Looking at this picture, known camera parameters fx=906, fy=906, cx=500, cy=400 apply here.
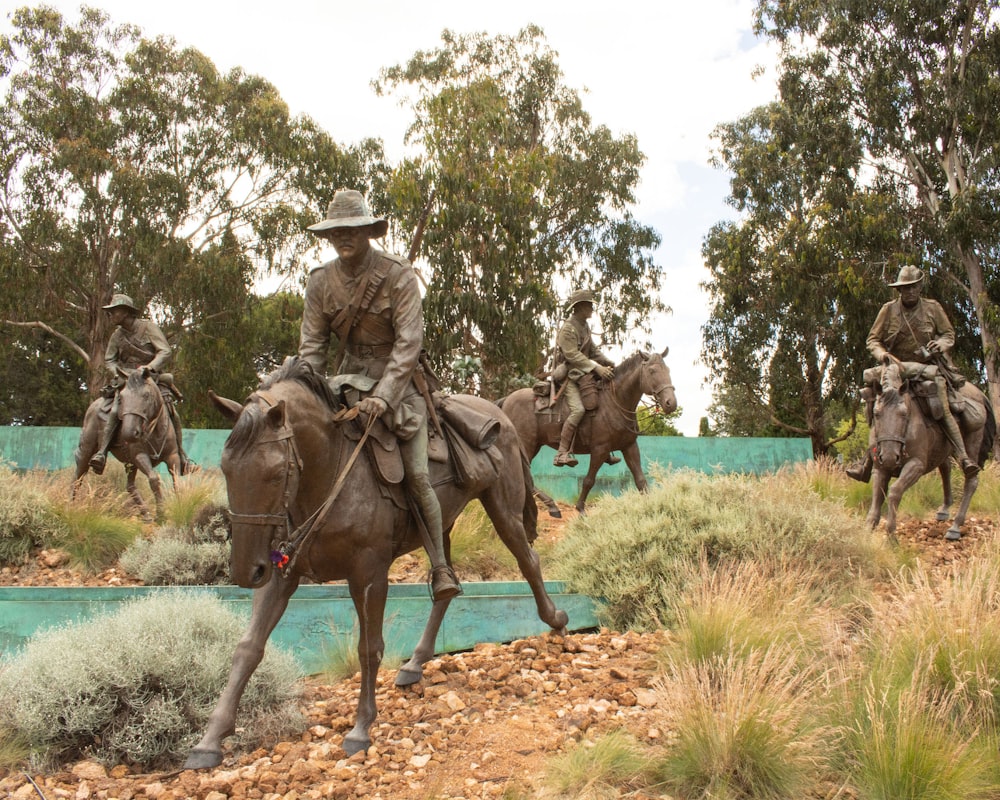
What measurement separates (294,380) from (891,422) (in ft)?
26.8

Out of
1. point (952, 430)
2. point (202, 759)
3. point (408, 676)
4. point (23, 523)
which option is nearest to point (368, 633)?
point (202, 759)

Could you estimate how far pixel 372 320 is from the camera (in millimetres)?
5504

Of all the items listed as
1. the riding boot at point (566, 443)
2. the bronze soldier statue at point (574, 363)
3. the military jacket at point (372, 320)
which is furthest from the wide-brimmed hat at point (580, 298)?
the military jacket at point (372, 320)

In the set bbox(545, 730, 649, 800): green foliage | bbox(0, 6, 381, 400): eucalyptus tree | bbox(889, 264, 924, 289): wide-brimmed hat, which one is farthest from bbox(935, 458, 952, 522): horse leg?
bbox(0, 6, 381, 400): eucalyptus tree

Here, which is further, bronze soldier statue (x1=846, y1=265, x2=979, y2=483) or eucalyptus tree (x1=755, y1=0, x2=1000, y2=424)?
eucalyptus tree (x1=755, y1=0, x2=1000, y2=424)

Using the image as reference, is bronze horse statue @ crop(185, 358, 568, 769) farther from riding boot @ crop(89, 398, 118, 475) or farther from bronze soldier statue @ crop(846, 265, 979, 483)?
bronze soldier statue @ crop(846, 265, 979, 483)

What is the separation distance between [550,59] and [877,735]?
29.7 metres

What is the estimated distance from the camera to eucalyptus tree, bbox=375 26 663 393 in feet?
80.6

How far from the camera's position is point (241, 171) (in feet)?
94.1

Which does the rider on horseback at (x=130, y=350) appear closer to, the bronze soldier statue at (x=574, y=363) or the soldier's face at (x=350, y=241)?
the bronze soldier statue at (x=574, y=363)

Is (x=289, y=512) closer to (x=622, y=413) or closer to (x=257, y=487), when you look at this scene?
(x=257, y=487)

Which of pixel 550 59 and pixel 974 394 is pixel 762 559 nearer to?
pixel 974 394

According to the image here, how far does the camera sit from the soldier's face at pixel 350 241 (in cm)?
532

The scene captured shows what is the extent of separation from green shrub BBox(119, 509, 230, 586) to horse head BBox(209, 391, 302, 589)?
15.9ft
